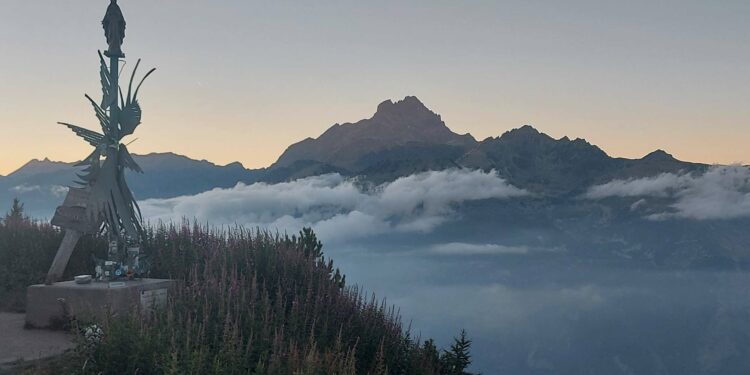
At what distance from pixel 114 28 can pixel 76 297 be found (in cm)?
724

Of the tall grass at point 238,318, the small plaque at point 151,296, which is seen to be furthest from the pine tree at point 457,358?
the small plaque at point 151,296

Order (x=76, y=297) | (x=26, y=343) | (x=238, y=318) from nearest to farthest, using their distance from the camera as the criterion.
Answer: (x=238, y=318) < (x=26, y=343) < (x=76, y=297)

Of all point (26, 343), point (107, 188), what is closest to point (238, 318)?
point (26, 343)

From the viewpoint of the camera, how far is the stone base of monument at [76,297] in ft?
44.1

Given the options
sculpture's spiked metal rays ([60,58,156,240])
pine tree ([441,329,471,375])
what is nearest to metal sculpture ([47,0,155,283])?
sculpture's spiked metal rays ([60,58,156,240])

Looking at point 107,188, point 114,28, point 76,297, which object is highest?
point 114,28

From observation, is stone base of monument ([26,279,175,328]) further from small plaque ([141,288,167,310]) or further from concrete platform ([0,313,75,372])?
concrete platform ([0,313,75,372])

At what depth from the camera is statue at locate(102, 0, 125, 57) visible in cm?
1720

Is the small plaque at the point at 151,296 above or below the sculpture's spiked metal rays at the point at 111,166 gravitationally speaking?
below

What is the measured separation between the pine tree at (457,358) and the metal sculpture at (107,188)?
25.5 ft

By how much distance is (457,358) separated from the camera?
12.4 meters

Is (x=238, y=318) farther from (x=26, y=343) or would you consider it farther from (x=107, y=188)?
(x=107, y=188)

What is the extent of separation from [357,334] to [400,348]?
A: 88cm

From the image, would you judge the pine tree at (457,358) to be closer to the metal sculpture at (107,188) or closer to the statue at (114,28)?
the metal sculpture at (107,188)
